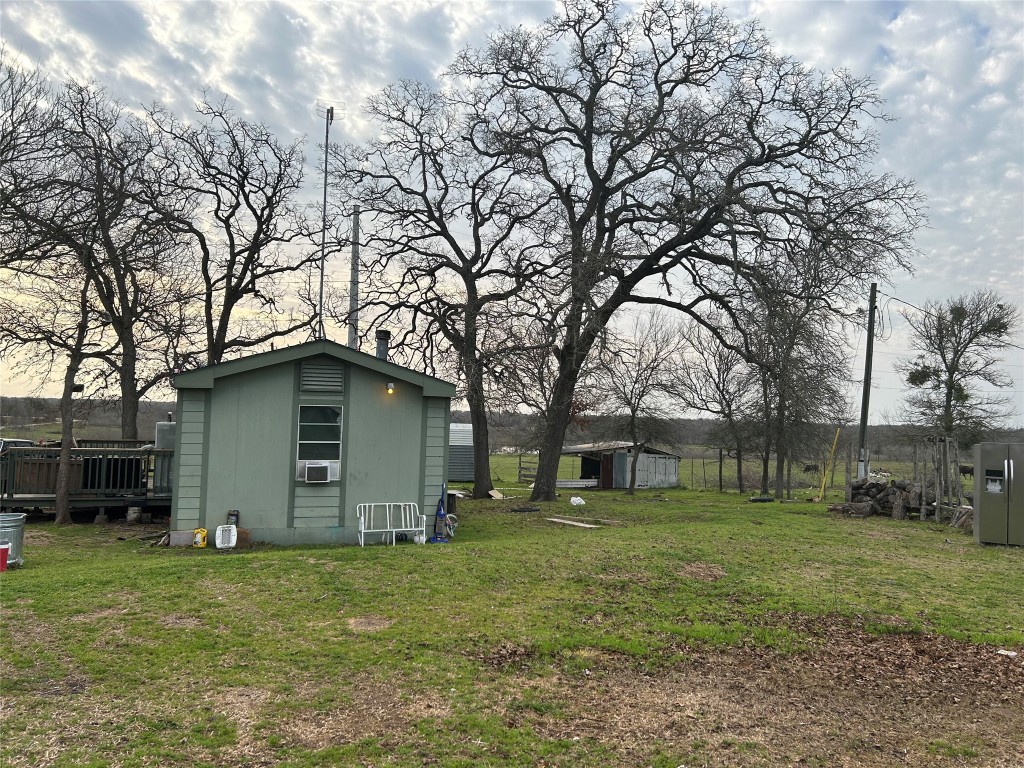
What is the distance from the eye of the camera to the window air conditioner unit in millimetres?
11516

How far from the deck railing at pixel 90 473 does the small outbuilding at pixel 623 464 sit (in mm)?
21254

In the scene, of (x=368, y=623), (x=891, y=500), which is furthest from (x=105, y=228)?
A: (x=891, y=500)

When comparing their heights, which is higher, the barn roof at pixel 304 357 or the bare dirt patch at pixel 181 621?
the barn roof at pixel 304 357

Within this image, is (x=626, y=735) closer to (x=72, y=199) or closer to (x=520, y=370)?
(x=520, y=370)

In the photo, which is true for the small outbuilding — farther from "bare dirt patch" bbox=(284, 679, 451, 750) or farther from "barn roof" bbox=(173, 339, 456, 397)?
"bare dirt patch" bbox=(284, 679, 451, 750)

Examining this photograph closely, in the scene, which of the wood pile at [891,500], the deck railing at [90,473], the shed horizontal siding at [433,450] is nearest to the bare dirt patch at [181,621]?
the shed horizontal siding at [433,450]

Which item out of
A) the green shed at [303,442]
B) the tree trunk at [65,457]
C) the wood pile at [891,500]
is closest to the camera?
the green shed at [303,442]

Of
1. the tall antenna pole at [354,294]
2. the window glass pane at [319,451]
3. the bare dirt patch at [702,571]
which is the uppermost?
the tall antenna pole at [354,294]

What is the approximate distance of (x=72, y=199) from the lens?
12914mm

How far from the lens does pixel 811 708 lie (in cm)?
487

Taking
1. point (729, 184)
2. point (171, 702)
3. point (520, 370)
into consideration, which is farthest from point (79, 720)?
point (729, 184)

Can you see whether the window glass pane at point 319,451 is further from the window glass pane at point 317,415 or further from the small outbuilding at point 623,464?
the small outbuilding at point 623,464

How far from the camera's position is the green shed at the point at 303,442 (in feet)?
36.9

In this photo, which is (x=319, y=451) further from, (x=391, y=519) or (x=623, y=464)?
(x=623, y=464)
